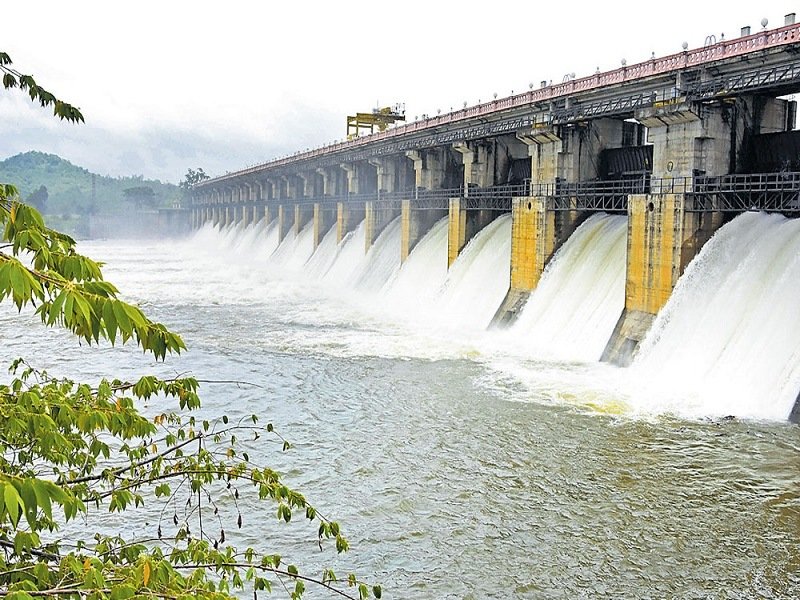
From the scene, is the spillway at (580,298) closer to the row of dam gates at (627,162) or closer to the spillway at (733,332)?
the row of dam gates at (627,162)

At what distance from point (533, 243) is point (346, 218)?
28910mm

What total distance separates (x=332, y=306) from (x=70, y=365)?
18.5 metres

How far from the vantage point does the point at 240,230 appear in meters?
99.4

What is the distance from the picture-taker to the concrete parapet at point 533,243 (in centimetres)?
3234

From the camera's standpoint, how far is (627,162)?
103ft

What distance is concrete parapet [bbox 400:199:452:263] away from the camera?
45.9 meters

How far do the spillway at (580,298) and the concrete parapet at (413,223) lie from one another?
14.9 m

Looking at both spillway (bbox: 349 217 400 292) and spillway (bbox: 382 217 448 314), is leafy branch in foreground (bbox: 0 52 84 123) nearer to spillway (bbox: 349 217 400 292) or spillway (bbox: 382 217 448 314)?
spillway (bbox: 382 217 448 314)

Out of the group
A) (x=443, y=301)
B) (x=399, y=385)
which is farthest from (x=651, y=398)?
(x=443, y=301)

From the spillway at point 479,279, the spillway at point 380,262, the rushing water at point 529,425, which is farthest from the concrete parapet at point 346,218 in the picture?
the spillway at point 479,279

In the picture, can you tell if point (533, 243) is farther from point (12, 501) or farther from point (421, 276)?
point (12, 501)

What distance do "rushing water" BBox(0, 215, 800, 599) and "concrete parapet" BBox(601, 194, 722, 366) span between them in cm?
71

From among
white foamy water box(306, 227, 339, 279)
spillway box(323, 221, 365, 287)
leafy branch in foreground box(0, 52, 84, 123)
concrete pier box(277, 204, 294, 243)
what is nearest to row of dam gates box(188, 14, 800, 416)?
spillway box(323, 221, 365, 287)

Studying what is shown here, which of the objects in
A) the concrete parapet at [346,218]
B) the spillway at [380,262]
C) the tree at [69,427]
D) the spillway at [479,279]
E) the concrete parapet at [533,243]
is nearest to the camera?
the tree at [69,427]
